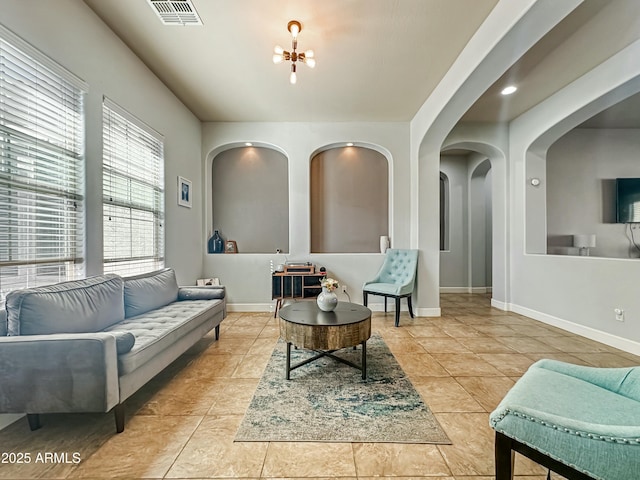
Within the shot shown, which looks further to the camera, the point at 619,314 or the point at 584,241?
the point at 584,241

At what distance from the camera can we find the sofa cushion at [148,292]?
8.66 feet

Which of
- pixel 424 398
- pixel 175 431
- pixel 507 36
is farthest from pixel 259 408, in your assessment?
pixel 507 36

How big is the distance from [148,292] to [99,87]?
1878 mm

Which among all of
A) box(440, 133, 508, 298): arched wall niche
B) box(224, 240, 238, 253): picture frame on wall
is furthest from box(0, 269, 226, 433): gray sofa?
box(440, 133, 508, 298): arched wall niche

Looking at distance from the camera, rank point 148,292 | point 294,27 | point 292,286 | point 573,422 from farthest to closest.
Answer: point 292,286 → point 148,292 → point 294,27 → point 573,422

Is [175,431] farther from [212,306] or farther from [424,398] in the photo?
[424,398]

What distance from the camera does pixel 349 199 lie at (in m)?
5.05

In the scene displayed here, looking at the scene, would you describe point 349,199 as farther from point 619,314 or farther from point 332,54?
point 619,314

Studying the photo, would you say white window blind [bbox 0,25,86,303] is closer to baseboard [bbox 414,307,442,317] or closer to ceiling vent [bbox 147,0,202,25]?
ceiling vent [bbox 147,0,202,25]

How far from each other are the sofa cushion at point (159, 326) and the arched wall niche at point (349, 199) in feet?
7.80

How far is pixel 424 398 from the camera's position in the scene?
6.97 feet

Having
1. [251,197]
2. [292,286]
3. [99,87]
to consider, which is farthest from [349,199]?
[99,87]

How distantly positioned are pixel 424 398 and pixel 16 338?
8.41ft

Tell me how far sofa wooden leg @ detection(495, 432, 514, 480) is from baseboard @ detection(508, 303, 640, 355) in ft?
10.2
